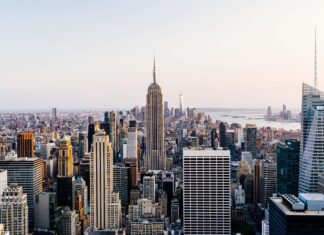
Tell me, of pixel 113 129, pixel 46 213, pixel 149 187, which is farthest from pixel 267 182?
pixel 113 129

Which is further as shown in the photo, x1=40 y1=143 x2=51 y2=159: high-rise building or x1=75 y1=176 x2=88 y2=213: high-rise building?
x1=40 y1=143 x2=51 y2=159: high-rise building

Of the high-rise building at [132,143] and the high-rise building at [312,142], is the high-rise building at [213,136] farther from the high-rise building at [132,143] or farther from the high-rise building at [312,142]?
the high-rise building at [312,142]

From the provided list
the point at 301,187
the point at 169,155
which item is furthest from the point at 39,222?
the point at 169,155

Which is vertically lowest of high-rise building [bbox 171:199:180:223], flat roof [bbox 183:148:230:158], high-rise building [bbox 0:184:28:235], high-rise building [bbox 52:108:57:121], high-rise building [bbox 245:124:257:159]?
high-rise building [bbox 171:199:180:223]

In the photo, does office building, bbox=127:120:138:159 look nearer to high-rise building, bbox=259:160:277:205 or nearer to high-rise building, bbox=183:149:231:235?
high-rise building, bbox=259:160:277:205

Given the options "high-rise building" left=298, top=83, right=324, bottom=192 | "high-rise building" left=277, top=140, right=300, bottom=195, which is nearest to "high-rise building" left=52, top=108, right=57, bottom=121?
"high-rise building" left=277, top=140, right=300, bottom=195

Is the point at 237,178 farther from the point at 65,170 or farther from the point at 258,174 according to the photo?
the point at 65,170
